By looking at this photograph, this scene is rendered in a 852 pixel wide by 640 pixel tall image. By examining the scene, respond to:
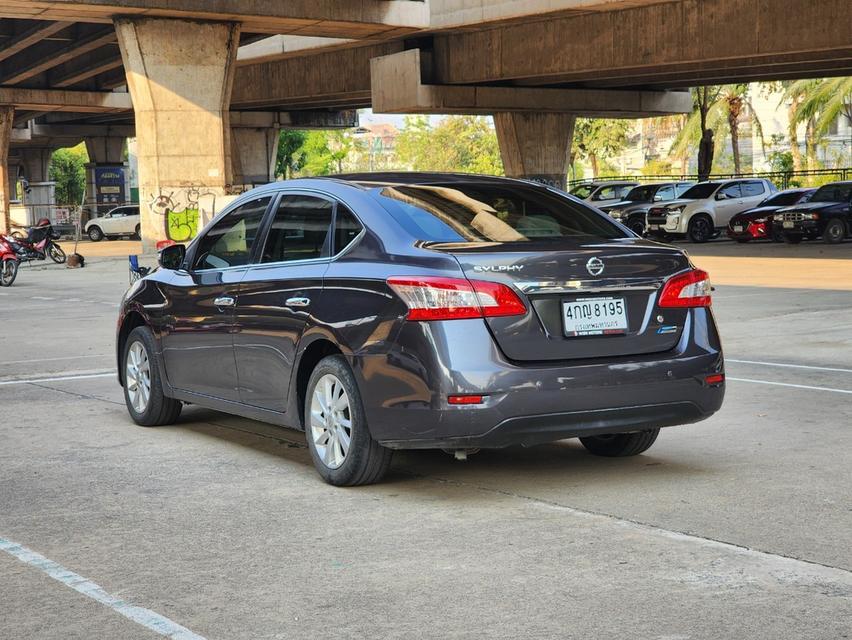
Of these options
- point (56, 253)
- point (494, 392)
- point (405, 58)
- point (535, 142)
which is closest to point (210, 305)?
point (494, 392)

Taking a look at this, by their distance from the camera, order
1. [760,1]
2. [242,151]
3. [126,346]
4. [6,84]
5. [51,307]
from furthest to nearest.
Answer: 1. [242,151]
2. [6,84]
3. [760,1]
4. [51,307]
5. [126,346]

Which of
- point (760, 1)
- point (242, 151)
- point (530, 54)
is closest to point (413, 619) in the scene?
point (760, 1)

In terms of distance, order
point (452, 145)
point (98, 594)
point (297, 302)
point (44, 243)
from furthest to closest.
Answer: point (452, 145), point (44, 243), point (297, 302), point (98, 594)

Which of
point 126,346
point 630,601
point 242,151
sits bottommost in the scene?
point 630,601

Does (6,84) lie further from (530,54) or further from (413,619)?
(413,619)

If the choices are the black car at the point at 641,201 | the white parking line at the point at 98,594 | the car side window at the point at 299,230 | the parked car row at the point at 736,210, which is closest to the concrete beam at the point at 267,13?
the parked car row at the point at 736,210

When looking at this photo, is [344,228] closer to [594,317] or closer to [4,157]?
[594,317]

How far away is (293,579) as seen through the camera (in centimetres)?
511

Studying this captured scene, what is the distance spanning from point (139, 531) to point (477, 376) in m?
1.66

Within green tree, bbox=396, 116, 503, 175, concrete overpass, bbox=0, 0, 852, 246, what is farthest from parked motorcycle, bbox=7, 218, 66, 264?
green tree, bbox=396, 116, 503, 175

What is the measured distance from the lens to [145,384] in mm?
8844

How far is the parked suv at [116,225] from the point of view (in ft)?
194

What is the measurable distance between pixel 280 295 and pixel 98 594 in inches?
100

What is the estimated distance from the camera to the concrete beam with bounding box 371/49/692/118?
1553 inches
